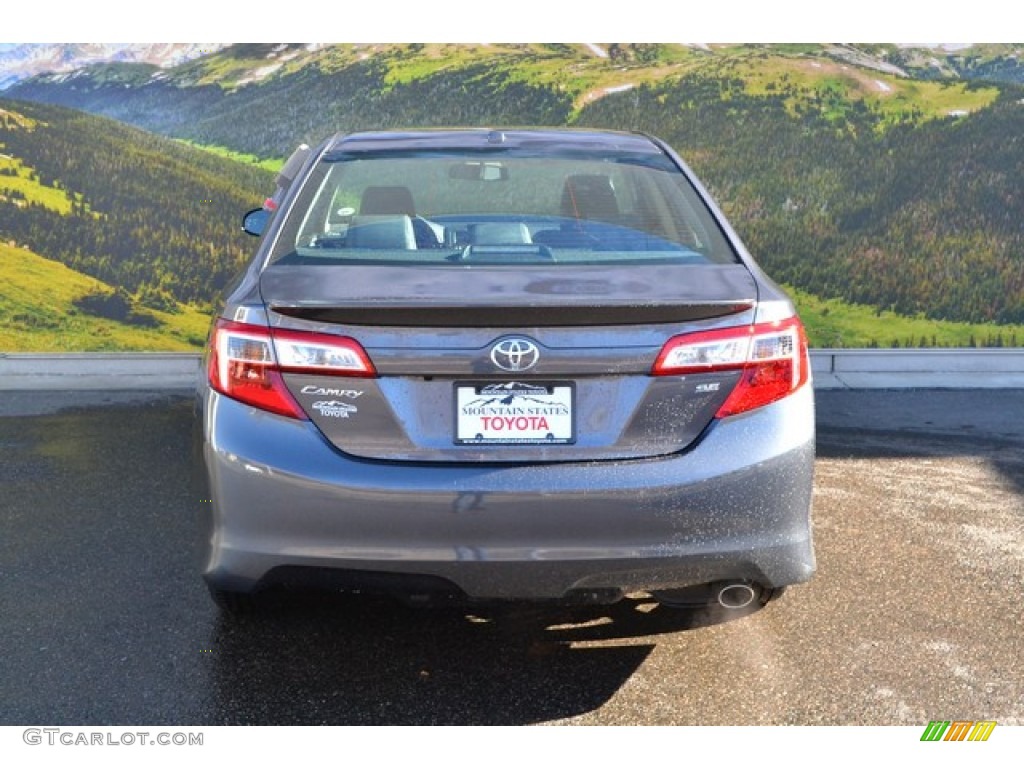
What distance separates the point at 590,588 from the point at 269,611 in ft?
3.85

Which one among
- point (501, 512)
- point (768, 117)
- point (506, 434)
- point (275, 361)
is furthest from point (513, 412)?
point (768, 117)

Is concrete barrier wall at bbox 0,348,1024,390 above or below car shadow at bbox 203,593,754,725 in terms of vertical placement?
below

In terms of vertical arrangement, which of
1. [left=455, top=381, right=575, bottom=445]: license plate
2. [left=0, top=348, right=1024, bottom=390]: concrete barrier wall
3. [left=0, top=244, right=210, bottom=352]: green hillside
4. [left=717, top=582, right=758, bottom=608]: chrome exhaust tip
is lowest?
[left=0, top=348, right=1024, bottom=390]: concrete barrier wall

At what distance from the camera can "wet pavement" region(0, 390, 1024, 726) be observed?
11.3ft

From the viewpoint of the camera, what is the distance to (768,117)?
32.8ft

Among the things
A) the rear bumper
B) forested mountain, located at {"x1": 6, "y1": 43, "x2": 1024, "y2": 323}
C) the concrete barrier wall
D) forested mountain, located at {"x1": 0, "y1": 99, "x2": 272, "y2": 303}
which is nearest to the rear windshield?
the rear bumper

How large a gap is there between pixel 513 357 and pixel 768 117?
7.54 m

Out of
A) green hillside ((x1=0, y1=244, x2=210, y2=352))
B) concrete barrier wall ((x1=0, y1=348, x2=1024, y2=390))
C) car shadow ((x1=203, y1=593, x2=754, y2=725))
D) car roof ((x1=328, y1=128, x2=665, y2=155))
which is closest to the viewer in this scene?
car shadow ((x1=203, y1=593, x2=754, y2=725))

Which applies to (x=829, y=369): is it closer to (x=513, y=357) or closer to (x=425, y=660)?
(x=425, y=660)

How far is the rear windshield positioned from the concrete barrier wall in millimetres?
4561

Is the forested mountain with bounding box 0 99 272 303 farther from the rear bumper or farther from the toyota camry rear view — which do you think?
the rear bumper

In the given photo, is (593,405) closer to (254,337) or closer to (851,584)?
(254,337)

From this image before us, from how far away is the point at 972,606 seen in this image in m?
4.30

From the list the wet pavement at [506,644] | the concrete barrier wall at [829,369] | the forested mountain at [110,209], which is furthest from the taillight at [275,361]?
the forested mountain at [110,209]
